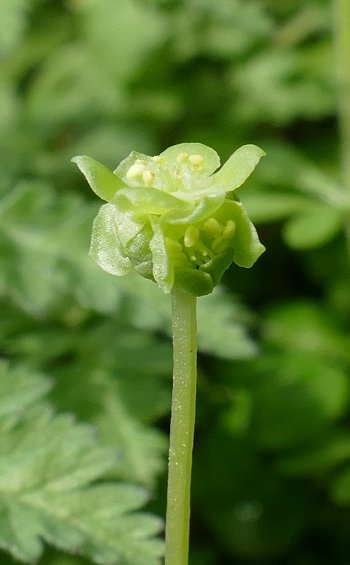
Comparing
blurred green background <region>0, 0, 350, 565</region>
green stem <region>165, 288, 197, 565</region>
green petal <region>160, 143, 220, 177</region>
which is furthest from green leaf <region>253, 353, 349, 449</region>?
green petal <region>160, 143, 220, 177</region>

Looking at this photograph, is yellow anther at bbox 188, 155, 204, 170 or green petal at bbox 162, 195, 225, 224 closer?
green petal at bbox 162, 195, 225, 224

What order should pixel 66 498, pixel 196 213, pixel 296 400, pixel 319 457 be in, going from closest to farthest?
pixel 196 213
pixel 66 498
pixel 319 457
pixel 296 400

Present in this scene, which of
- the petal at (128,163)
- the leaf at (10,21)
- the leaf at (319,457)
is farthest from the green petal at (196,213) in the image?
the leaf at (10,21)

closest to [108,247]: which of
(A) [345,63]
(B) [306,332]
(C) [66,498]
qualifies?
(C) [66,498]

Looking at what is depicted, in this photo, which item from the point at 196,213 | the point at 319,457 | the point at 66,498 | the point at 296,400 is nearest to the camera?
the point at 196,213

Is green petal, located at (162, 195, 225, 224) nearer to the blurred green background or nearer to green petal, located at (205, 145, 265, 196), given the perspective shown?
green petal, located at (205, 145, 265, 196)

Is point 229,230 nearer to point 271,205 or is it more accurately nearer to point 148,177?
point 148,177
